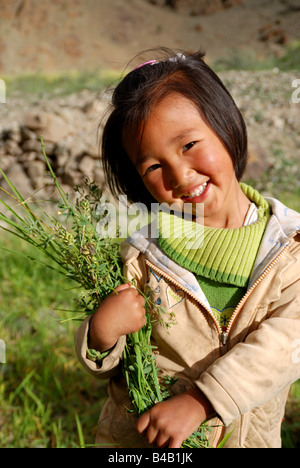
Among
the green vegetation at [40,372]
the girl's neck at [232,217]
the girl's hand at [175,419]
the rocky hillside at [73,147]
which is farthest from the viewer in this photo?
the rocky hillside at [73,147]

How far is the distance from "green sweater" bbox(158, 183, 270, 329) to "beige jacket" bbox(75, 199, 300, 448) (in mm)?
35

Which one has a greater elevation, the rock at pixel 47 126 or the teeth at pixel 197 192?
the rock at pixel 47 126

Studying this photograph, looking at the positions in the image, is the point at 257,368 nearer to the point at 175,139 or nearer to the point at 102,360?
the point at 102,360

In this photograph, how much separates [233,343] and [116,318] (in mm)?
385

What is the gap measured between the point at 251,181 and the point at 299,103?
2.39 meters

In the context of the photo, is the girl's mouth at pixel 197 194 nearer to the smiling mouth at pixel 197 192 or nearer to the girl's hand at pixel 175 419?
the smiling mouth at pixel 197 192

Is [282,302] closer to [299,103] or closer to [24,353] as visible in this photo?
[24,353]

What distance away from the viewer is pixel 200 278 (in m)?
1.54

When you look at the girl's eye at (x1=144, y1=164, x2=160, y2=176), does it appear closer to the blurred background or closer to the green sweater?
the green sweater

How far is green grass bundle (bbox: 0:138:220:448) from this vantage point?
1.37m

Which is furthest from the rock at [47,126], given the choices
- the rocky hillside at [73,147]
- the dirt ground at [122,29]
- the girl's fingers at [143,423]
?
the dirt ground at [122,29]

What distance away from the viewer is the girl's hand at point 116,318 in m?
1.40

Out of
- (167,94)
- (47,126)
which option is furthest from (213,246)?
(47,126)
